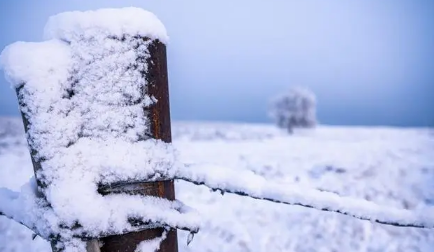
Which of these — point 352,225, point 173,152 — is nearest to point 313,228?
point 352,225

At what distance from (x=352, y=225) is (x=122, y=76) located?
443 cm

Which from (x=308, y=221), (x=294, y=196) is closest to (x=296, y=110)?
(x=308, y=221)

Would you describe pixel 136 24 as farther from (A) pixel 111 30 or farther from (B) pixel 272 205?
(B) pixel 272 205

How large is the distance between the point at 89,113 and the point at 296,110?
114 feet

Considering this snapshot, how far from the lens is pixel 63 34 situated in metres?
0.88

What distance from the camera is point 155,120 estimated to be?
909 mm

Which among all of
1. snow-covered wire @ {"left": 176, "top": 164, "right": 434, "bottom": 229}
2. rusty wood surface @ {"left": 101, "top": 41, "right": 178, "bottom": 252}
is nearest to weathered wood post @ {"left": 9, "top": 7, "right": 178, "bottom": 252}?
rusty wood surface @ {"left": 101, "top": 41, "right": 178, "bottom": 252}

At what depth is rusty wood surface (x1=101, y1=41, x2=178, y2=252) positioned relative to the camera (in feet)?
2.92

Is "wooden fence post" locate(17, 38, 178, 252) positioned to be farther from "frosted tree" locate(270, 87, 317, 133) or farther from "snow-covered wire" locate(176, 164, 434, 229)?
"frosted tree" locate(270, 87, 317, 133)

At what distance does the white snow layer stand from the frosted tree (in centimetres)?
3413

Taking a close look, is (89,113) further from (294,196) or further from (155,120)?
(294,196)

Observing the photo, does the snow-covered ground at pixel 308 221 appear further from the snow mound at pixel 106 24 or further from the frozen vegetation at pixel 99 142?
the snow mound at pixel 106 24

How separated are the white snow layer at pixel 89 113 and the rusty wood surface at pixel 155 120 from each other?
3cm

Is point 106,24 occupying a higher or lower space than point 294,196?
higher
